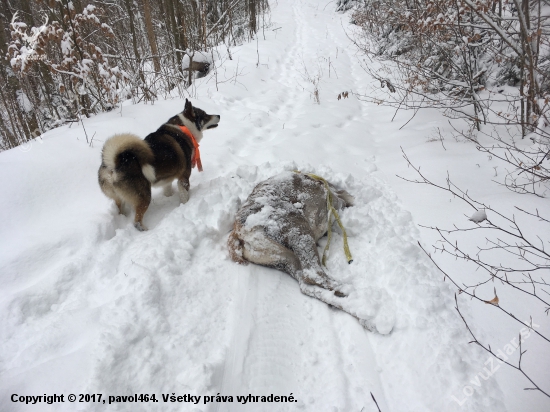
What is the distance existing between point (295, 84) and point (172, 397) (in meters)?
8.05

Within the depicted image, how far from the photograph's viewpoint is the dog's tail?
2.79 metres

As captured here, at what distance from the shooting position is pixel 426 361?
5.72 ft

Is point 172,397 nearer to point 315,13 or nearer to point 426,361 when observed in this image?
point 426,361

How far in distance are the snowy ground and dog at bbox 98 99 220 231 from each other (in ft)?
0.85

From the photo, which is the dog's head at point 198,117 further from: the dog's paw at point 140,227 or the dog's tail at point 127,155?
the dog's paw at point 140,227

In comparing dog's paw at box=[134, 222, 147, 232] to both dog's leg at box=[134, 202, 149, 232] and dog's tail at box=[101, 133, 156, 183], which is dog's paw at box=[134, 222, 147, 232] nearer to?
dog's leg at box=[134, 202, 149, 232]

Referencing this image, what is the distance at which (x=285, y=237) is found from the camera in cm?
252

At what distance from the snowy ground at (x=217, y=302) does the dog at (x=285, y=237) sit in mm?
124

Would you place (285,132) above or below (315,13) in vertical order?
below

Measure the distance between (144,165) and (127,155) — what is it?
0.19 m

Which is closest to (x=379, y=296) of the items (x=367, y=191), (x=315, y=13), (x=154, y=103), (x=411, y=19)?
(x=367, y=191)

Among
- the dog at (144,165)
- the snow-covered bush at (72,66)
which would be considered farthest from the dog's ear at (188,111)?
the snow-covered bush at (72,66)

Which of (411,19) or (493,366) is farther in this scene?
(411,19)

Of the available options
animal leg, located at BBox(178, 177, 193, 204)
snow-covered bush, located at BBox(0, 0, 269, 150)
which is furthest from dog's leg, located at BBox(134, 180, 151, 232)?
snow-covered bush, located at BBox(0, 0, 269, 150)
